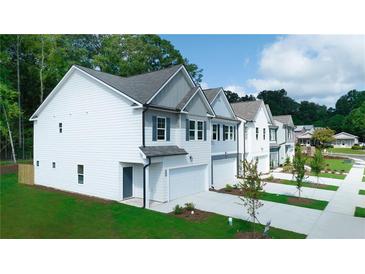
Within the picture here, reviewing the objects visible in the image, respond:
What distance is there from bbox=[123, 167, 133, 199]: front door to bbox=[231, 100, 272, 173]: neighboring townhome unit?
1240cm

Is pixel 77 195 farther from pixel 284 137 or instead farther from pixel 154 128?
pixel 284 137

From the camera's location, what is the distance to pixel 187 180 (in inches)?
627

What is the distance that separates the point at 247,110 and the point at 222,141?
23.9ft

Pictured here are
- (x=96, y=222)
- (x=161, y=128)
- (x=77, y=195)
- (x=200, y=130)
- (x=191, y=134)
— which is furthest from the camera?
(x=200, y=130)

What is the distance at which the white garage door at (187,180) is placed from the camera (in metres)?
14.8

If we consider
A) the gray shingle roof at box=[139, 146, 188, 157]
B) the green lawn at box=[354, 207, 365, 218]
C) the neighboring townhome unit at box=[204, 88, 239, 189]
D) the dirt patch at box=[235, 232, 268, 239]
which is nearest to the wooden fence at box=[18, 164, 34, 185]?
the gray shingle roof at box=[139, 146, 188, 157]

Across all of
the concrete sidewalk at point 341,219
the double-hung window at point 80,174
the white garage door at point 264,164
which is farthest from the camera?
the white garage door at point 264,164

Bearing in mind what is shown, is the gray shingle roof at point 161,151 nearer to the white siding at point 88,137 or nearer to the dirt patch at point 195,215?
the white siding at point 88,137

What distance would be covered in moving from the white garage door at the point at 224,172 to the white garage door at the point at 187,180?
91.3 inches

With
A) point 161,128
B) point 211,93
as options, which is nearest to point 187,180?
point 161,128

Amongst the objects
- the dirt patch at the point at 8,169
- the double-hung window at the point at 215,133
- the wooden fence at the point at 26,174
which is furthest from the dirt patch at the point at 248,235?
the dirt patch at the point at 8,169

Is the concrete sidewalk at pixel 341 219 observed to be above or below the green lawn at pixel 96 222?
below

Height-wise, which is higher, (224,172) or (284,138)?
(284,138)

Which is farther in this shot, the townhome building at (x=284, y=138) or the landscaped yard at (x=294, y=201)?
the townhome building at (x=284, y=138)
